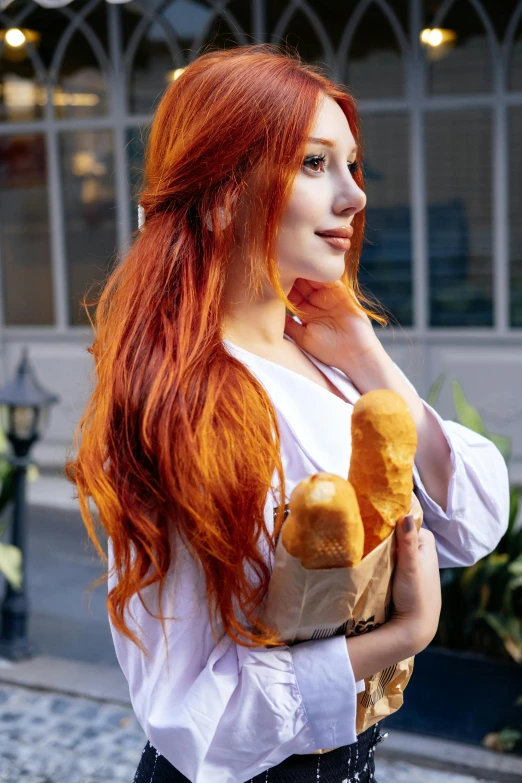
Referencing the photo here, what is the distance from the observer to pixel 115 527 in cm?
119

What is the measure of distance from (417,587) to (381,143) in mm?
5075

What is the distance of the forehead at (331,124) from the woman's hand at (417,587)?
2.00ft

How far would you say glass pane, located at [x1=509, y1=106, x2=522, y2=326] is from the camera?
220 inches

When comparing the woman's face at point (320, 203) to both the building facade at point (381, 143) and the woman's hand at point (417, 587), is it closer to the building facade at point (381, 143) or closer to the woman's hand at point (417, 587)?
the woman's hand at point (417, 587)

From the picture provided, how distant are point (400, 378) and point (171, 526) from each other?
1.78ft

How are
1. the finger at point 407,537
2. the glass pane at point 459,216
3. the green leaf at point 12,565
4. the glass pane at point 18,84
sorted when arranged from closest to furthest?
1. the finger at point 407,537
2. the green leaf at point 12,565
3. the glass pane at point 459,216
4. the glass pane at point 18,84

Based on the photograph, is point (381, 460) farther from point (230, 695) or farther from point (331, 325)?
point (331, 325)

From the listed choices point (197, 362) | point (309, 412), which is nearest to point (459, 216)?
point (309, 412)

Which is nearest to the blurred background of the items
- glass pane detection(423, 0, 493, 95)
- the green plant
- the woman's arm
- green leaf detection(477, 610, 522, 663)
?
glass pane detection(423, 0, 493, 95)

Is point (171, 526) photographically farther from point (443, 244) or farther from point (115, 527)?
point (443, 244)

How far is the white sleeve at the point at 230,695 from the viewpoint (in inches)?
44.7

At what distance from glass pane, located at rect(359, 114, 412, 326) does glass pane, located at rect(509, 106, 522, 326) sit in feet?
2.19

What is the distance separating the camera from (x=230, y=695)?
1.14m

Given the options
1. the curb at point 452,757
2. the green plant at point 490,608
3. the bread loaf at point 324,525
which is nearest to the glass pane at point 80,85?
the green plant at point 490,608
